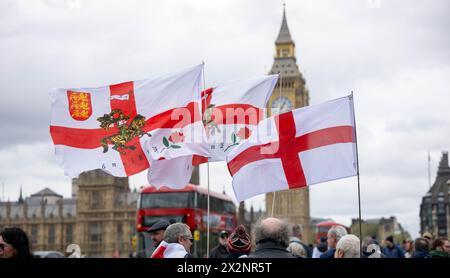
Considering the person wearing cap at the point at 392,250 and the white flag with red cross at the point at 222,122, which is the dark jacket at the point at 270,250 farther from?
the person wearing cap at the point at 392,250

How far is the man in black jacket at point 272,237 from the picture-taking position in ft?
18.1

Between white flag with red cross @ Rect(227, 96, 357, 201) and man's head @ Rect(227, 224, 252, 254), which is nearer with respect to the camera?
man's head @ Rect(227, 224, 252, 254)

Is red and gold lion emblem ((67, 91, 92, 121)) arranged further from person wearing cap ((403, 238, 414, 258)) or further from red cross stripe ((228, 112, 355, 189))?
person wearing cap ((403, 238, 414, 258))

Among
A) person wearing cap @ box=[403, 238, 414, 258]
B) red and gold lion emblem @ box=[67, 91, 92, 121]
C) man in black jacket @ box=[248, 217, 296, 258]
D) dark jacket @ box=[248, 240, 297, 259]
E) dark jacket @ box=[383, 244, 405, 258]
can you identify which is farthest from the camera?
person wearing cap @ box=[403, 238, 414, 258]

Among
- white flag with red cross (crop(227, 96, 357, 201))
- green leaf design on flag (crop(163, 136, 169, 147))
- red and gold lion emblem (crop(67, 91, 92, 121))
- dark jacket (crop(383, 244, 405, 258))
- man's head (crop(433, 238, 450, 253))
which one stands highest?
red and gold lion emblem (crop(67, 91, 92, 121))

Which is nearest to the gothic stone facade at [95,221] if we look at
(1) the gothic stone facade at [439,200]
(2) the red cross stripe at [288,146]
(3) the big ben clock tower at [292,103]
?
(3) the big ben clock tower at [292,103]

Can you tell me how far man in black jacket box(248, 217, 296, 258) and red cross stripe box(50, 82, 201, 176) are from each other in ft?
14.5

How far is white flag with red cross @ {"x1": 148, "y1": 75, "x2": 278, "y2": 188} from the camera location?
10.4 meters

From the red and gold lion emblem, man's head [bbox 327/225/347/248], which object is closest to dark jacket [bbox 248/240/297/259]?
man's head [bbox 327/225/347/248]

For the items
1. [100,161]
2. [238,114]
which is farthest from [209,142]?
[100,161]

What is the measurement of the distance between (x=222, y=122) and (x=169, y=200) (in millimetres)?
19007
